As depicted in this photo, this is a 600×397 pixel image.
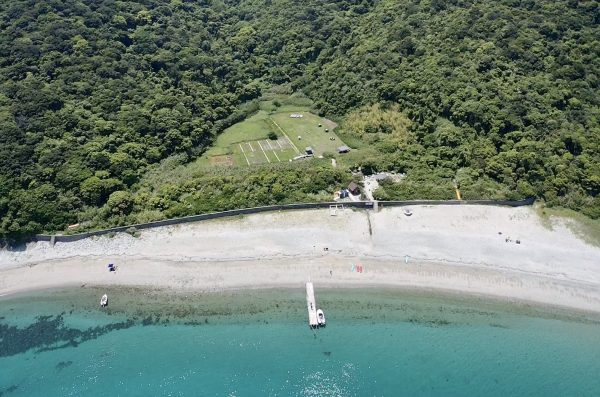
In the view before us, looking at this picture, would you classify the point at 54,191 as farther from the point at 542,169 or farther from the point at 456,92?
the point at 542,169

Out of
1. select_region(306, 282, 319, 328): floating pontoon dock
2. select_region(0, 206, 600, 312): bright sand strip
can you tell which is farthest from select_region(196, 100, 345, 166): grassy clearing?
select_region(306, 282, 319, 328): floating pontoon dock

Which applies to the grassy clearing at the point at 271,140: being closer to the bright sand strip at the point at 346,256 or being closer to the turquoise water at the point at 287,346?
the bright sand strip at the point at 346,256

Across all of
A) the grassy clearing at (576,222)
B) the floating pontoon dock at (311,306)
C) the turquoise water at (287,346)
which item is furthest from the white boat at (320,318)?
the grassy clearing at (576,222)

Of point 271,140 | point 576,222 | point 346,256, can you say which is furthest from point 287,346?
point 271,140

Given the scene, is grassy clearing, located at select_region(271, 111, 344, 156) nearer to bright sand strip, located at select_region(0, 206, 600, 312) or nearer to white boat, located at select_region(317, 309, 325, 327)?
bright sand strip, located at select_region(0, 206, 600, 312)

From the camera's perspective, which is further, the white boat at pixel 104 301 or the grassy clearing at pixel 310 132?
the grassy clearing at pixel 310 132

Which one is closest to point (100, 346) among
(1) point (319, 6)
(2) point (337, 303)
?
(2) point (337, 303)

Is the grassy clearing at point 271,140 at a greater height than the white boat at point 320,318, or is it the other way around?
the grassy clearing at point 271,140
